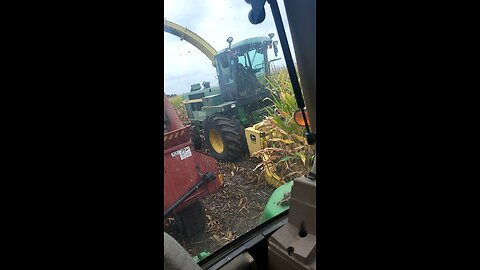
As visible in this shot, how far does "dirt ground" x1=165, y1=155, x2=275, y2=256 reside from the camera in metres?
2.55

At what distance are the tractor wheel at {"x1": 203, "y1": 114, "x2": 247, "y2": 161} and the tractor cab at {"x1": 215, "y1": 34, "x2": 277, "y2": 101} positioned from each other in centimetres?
64

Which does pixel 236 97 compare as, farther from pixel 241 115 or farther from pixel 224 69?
pixel 224 69

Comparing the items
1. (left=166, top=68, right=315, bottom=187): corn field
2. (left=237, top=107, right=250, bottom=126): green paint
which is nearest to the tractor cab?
(left=237, top=107, right=250, bottom=126): green paint

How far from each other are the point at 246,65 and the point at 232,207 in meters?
2.51

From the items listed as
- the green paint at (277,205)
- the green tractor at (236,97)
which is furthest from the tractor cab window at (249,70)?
the green paint at (277,205)

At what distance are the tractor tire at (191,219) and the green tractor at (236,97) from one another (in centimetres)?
165

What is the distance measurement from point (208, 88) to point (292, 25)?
195 inches

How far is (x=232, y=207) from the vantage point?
10.7 feet

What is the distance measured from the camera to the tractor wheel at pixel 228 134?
4.04 meters

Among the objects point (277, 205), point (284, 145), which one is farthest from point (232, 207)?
point (277, 205)

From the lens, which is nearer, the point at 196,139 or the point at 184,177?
the point at 184,177
